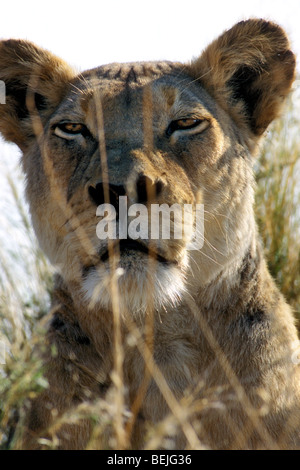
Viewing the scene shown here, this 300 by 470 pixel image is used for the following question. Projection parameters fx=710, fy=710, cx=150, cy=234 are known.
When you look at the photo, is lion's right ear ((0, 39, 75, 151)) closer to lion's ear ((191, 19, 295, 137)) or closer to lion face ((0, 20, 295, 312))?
lion face ((0, 20, 295, 312))

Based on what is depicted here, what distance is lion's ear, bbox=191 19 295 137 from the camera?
4207 millimetres

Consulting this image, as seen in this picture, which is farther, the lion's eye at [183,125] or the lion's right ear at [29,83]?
the lion's right ear at [29,83]

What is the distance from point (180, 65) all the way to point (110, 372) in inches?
77.3

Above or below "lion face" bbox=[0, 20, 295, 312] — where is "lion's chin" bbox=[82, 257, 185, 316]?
below

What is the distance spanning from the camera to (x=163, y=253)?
333cm

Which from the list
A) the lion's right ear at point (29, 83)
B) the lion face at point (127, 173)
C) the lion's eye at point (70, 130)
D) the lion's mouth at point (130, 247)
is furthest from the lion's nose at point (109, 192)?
the lion's right ear at point (29, 83)

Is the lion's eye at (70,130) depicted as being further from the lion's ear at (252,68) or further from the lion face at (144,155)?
the lion's ear at (252,68)

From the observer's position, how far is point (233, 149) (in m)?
4.01

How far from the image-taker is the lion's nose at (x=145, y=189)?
319 centimetres

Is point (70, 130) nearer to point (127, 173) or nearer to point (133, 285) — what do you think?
point (127, 173)

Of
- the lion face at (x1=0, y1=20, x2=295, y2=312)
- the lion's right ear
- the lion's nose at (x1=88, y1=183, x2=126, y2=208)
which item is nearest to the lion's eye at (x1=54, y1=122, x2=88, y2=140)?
the lion face at (x1=0, y1=20, x2=295, y2=312)

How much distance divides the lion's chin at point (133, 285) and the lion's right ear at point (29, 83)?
133cm
